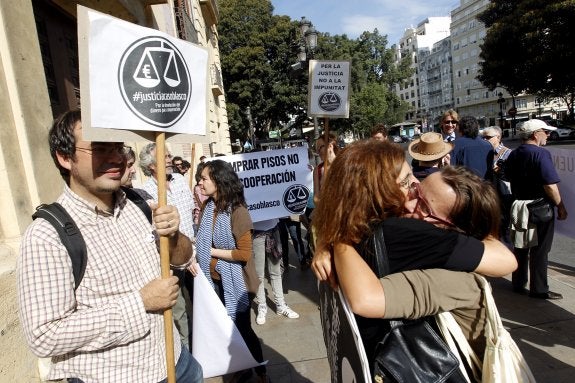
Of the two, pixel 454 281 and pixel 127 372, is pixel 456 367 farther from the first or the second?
pixel 127 372

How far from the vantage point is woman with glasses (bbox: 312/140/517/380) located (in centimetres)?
143

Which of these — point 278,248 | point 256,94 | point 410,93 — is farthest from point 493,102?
point 278,248

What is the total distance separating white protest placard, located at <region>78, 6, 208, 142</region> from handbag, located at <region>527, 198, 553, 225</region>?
12.0 ft

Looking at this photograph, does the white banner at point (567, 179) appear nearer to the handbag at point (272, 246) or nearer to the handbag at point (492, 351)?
the handbag at point (272, 246)

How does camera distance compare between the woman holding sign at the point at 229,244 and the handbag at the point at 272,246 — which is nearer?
the woman holding sign at the point at 229,244

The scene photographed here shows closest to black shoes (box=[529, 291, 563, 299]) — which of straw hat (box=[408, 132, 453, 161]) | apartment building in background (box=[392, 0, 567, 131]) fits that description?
straw hat (box=[408, 132, 453, 161])

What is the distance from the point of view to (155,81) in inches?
66.5

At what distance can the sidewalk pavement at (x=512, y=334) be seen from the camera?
319cm

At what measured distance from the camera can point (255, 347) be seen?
3154 mm

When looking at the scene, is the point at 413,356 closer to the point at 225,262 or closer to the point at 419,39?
the point at 225,262

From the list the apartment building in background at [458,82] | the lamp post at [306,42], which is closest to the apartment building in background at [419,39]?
the apartment building in background at [458,82]

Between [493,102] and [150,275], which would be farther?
[493,102]

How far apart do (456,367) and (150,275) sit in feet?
4.15

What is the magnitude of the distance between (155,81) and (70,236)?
0.70 meters
